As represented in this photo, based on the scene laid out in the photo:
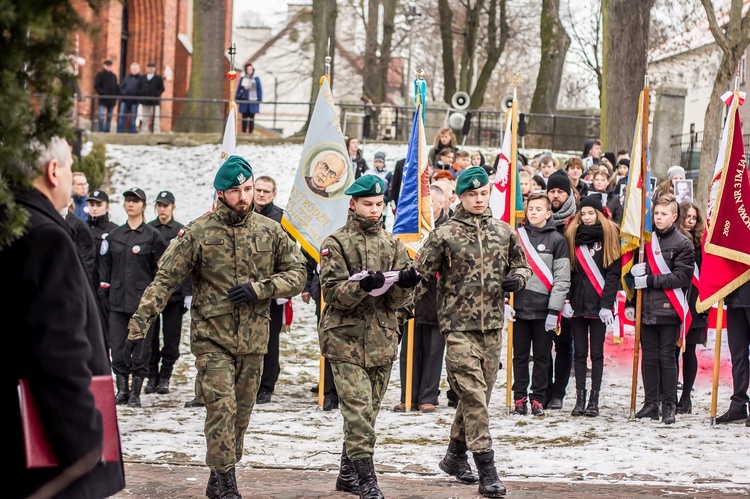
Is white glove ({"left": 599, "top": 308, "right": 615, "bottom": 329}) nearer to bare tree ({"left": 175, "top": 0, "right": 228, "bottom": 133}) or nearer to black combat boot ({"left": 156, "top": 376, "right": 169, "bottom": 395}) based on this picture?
black combat boot ({"left": 156, "top": 376, "right": 169, "bottom": 395})

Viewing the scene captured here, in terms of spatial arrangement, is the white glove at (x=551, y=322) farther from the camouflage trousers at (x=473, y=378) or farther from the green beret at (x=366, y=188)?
the green beret at (x=366, y=188)

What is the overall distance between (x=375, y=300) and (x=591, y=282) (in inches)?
146

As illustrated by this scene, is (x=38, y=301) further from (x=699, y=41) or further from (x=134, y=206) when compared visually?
(x=699, y=41)

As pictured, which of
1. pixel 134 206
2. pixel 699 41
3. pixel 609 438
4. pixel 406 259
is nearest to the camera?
pixel 406 259

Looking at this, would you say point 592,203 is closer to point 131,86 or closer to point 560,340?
point 560,340

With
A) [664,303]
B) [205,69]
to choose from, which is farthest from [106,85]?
[664,303]

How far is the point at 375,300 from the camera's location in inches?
315

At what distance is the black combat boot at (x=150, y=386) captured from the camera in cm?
1239

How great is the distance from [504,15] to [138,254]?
27.7 m

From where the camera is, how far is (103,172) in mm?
25188

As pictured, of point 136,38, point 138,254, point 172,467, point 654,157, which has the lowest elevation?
point 172,467

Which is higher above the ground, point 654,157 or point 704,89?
point 704,89

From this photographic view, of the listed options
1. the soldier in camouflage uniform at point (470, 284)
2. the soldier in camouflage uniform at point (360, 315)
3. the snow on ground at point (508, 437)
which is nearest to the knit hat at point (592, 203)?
the snow on ground at point (508, 437)

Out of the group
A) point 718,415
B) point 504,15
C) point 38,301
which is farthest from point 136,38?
point 38,301
